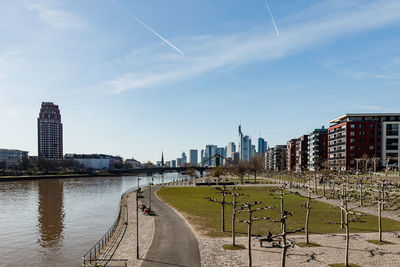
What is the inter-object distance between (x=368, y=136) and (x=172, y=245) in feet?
403

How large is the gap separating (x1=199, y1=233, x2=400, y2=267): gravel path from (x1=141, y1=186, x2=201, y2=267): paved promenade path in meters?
1.25

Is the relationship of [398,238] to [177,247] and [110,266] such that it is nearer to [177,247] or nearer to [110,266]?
[177,247]

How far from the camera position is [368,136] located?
426 feet

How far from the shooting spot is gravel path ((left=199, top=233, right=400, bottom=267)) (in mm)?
29203

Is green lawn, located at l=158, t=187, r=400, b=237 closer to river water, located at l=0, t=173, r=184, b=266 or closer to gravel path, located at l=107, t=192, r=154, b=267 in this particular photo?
gravel path, located at l=107, t=192, r=154, b=267

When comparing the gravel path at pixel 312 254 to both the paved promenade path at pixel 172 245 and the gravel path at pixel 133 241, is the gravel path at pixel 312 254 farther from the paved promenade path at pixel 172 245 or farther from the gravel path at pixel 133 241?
the gravel path at pixel 133 241

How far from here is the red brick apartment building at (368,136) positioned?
415ft

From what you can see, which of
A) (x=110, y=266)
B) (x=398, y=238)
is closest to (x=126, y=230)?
(x=110, y=266)

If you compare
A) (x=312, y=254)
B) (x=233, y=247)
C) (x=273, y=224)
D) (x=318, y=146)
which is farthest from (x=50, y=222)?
(x=318, y=146)

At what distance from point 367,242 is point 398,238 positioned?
4.91m

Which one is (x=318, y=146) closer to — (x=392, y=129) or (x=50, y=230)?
(x=392, y=129)

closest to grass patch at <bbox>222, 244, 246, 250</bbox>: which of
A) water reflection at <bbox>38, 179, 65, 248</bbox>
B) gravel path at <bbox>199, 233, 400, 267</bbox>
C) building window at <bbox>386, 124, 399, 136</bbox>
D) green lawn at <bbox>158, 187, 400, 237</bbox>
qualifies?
gravel path at <bbox>199, 233, 400, 267</bbox>

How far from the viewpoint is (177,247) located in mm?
34438

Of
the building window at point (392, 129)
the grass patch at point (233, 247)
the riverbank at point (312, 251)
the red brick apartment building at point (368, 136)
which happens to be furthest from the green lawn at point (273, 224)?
the building window at point (392, 129)
